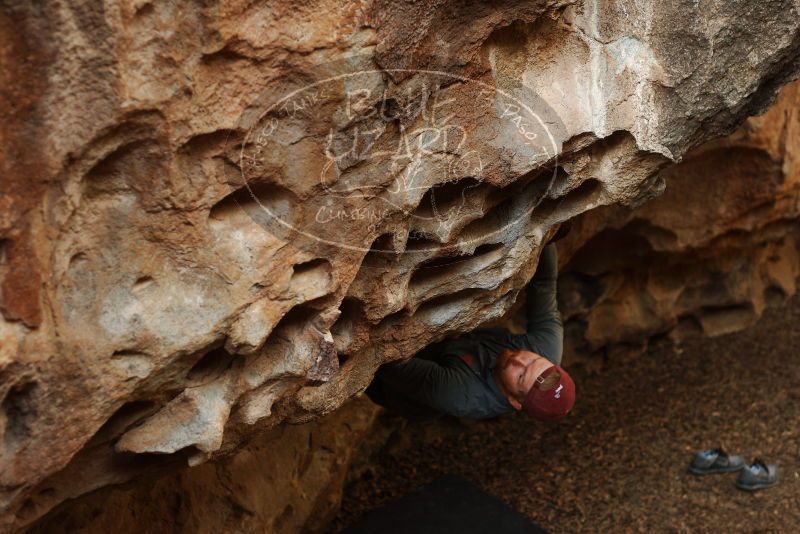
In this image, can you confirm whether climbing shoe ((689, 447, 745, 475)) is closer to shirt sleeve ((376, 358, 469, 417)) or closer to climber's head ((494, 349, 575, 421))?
climber's head ((494, 349, 575, 421))

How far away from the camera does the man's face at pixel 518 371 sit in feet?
9.09

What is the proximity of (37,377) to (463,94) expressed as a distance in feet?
3.53

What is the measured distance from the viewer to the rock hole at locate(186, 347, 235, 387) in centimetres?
203

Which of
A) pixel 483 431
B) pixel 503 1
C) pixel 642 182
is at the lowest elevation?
pixel 483 431

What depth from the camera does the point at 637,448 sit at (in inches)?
150

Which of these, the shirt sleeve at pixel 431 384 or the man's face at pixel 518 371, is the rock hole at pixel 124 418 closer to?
the shirt sleeve at pixel 431 384

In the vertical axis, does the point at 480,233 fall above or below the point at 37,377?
below

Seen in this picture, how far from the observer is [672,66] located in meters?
2.23

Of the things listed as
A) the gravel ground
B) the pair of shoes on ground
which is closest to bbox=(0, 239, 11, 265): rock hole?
the gravel ground

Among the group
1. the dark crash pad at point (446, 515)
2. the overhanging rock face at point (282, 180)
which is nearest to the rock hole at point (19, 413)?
the overhanging rock face at point (282, 180)

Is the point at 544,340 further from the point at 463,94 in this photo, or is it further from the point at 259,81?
the point at 259,81

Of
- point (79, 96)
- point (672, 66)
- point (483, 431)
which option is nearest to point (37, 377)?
point (79, 96)

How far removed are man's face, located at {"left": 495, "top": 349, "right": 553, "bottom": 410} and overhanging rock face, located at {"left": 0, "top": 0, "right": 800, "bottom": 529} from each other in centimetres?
29

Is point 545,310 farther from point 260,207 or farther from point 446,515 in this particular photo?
point 260,207
